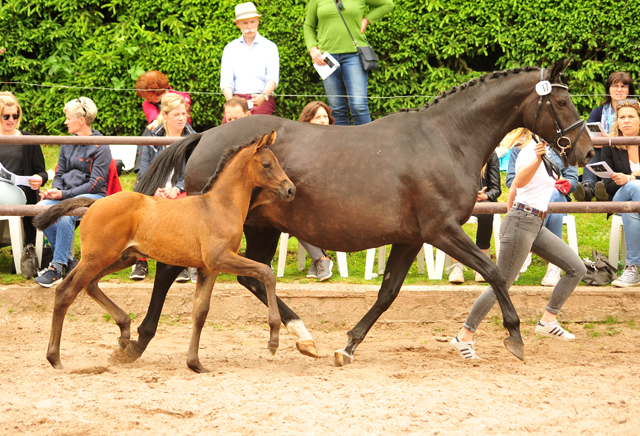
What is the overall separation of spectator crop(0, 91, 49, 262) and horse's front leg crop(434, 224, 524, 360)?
13.3 feet

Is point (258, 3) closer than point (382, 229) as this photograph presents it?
No

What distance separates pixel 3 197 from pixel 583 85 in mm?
7017

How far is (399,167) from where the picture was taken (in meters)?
4.89

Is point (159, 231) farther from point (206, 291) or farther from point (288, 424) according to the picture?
point (288, 424)

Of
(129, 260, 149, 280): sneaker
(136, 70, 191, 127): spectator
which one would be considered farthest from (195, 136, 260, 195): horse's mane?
(136, 70, 191, 127): spectator

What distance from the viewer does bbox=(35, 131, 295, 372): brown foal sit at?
180 inches

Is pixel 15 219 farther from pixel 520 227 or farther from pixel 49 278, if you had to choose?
pixel 520 227

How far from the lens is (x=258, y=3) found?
947 centimetres

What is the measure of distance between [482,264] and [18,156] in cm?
473

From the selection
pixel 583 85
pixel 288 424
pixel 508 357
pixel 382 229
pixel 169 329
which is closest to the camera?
pixel 288 424

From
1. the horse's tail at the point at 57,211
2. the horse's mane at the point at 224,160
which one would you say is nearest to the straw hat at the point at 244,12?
the horse's mane at the point at 224,160

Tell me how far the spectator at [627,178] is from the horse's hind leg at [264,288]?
322cm

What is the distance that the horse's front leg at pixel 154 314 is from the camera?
201 inches

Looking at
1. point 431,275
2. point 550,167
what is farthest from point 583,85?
point 550,167
